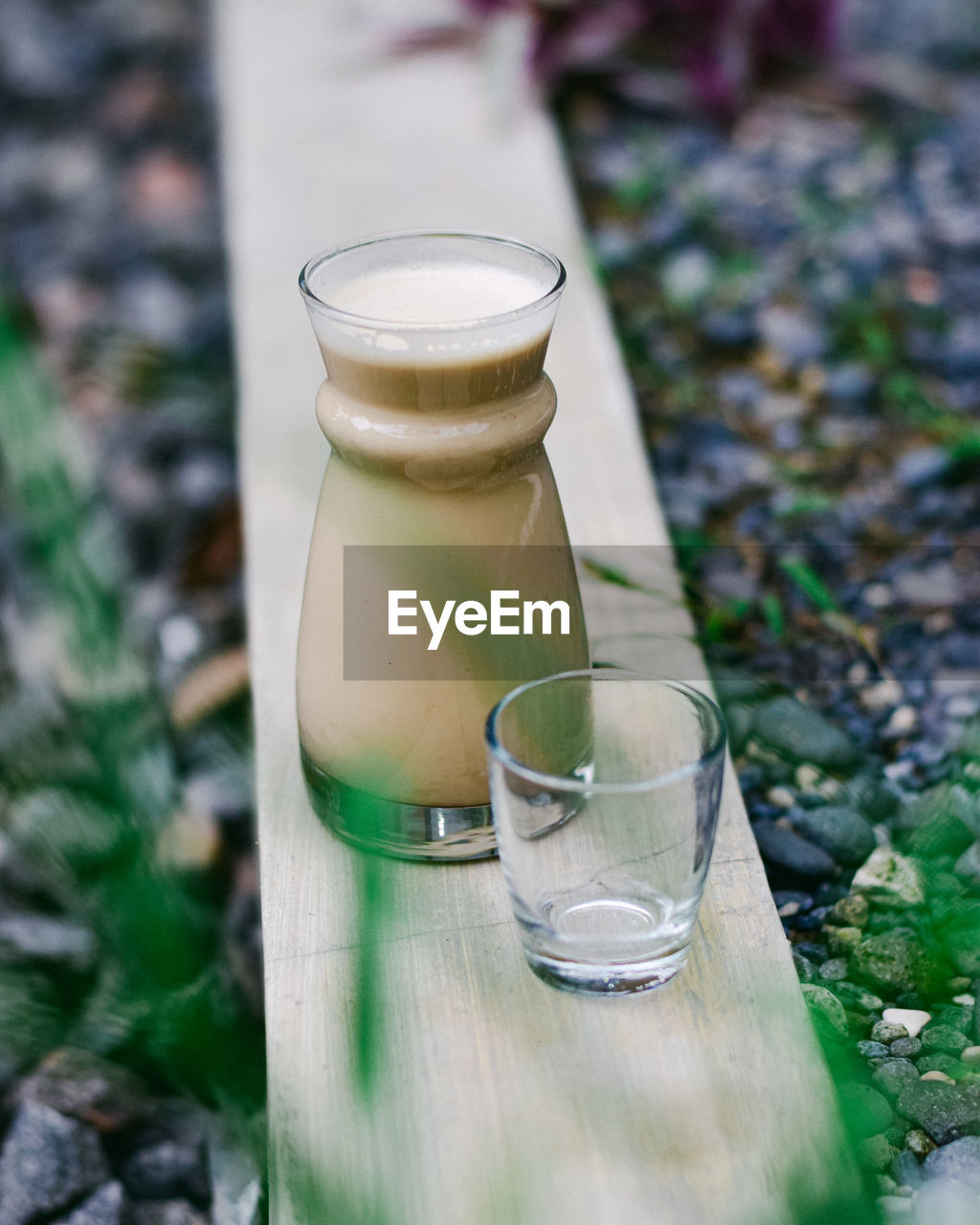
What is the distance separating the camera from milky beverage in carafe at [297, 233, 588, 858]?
36.0 inches

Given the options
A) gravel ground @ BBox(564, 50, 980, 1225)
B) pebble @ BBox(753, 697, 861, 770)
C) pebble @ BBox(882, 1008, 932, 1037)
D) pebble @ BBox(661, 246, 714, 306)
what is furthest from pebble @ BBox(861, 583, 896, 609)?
pebble @ BBox(661, 246, 714, 306)

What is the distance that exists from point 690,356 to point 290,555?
1.14 metres

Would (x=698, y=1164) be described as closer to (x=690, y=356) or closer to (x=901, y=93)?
(x=690, y=356)

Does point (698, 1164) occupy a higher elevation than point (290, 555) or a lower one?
higher

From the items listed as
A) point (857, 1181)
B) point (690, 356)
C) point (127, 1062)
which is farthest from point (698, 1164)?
point (690, 356)

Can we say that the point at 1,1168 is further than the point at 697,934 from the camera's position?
Yes

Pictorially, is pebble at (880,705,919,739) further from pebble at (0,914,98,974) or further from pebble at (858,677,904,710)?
pebble at (0,914,98,974)

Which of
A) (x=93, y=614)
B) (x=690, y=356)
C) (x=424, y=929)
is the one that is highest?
(x=93, y=614)

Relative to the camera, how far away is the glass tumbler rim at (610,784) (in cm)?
81

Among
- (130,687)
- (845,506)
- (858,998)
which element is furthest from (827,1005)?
(845,506)

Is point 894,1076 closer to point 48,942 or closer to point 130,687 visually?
point 130,687

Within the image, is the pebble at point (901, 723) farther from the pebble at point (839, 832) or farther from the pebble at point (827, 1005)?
the pebble at point (827, 1005)

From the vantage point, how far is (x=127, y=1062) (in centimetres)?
132

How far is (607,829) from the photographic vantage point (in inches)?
36.8
